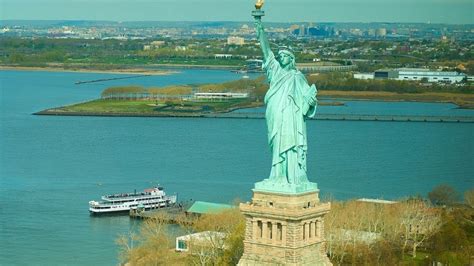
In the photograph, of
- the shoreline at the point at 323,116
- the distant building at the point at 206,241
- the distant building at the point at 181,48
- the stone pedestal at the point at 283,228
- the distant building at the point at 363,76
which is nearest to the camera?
the stone pedestal at the point at 283,228

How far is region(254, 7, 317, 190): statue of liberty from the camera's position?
13.3 metres

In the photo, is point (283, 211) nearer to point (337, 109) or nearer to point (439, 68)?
point (337, 109)

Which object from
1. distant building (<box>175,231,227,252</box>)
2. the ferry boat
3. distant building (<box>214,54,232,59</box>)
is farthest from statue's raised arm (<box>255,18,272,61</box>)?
distant building (<box>214,54,232,59</box>)

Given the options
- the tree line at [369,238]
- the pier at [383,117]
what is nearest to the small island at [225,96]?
the pier at [383,117]

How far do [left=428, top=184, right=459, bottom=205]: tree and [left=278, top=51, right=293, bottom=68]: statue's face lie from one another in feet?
72.9

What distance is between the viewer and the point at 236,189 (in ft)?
126

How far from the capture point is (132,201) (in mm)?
37969

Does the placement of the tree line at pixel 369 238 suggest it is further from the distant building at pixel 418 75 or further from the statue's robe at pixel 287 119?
the distant building at pixel 418 75

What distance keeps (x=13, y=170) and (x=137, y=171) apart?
4402 mm

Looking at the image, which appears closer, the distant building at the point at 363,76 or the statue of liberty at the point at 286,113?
the statue of liberty at the point at 286,113

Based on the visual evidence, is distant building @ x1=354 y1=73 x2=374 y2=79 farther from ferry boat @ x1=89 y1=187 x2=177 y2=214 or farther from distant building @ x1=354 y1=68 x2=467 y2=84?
ferry boat @ x1=89 y1=187 x2=177 y2=214

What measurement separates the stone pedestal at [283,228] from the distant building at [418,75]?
77564 mm

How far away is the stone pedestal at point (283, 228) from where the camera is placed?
514 inches

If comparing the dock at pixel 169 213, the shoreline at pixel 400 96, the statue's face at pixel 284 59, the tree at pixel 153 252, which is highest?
the statue's face at pixel 284 59
